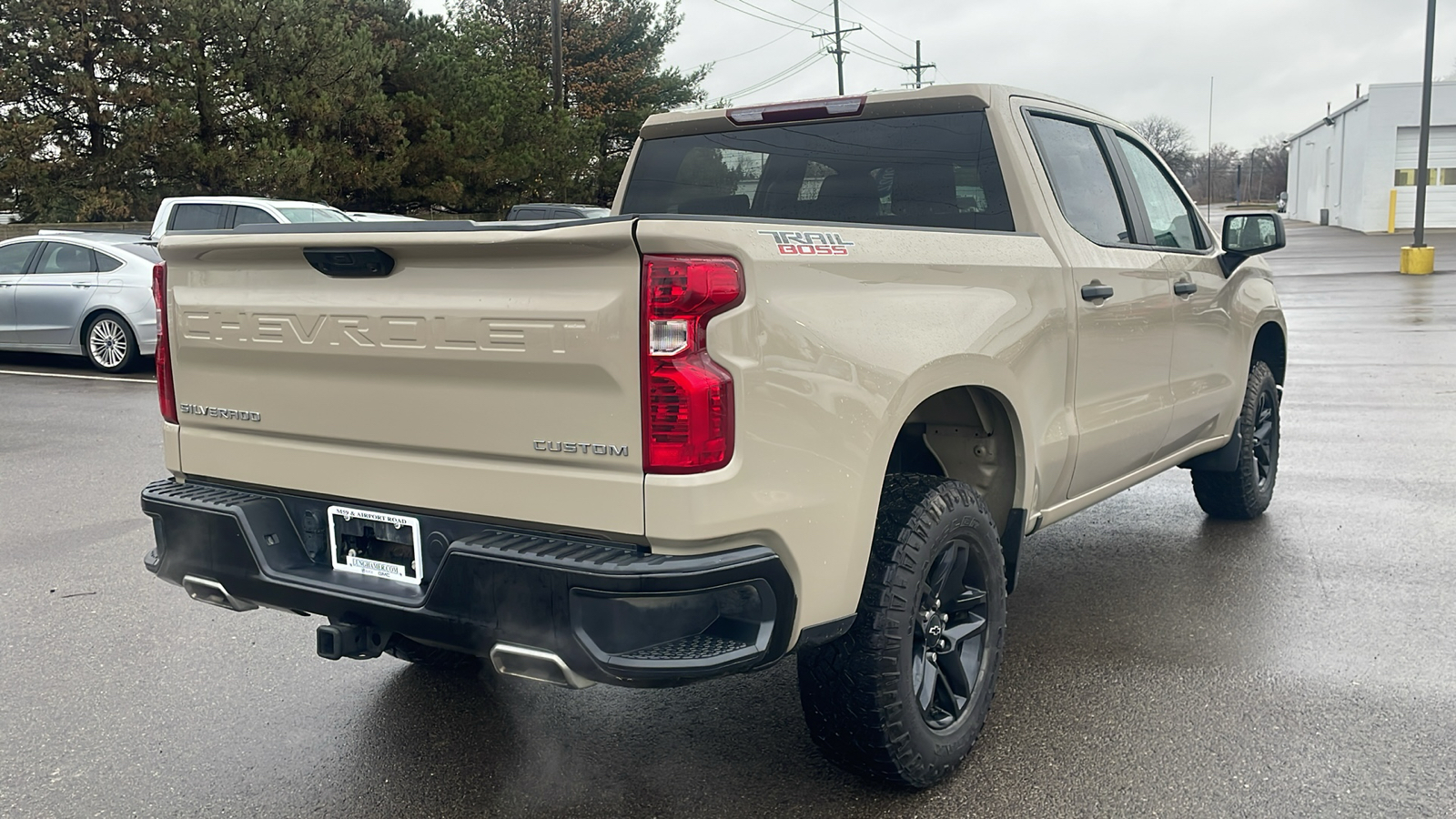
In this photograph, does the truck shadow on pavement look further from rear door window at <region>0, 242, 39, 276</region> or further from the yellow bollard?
the yellow bollard

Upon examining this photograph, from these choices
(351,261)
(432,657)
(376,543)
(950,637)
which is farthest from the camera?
(432,657)

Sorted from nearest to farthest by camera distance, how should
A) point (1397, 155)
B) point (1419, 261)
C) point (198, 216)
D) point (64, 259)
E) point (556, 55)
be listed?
point (64, 259), point (198, 216), point (1419, 261), point (556, 55), point (1397, 155)

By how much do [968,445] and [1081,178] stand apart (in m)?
1.22

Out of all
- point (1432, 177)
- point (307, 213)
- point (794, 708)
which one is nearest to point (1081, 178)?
point (794, 708)

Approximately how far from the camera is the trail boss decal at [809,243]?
2.70m

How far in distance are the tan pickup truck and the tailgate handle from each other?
0.02m

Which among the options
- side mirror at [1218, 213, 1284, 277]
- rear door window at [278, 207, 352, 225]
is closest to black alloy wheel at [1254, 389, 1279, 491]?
side mirror at [1218, 213, 1284, 277]

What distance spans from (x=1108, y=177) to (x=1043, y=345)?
1.22 metres

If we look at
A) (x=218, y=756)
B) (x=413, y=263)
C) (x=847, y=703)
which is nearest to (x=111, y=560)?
(x=218, y=756)

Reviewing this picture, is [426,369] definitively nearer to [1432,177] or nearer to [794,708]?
[794,708]

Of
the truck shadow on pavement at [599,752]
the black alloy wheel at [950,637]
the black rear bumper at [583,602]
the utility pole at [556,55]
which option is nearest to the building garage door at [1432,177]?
the utility pole at [556,55]

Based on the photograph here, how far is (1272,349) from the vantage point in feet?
20.1

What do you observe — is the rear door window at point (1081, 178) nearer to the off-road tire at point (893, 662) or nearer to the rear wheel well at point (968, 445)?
the rear wheel well at point (968, 445)

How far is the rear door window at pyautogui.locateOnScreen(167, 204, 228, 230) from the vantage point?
49.6ft
